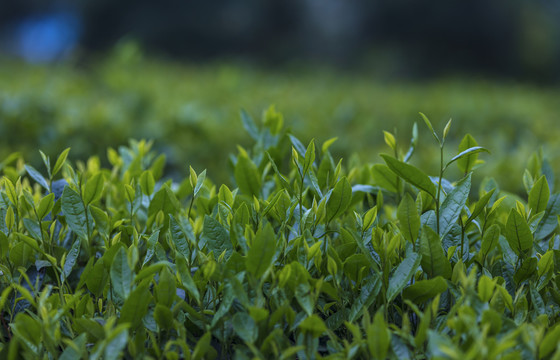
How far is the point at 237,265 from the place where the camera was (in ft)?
4.50

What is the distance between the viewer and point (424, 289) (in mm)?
1366

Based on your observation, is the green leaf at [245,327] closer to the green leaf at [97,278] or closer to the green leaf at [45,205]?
the green leaf at [97,278]

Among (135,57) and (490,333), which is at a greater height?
(490,333)

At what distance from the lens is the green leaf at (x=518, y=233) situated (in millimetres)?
1476

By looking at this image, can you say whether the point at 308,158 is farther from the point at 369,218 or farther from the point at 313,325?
the point at 313,325

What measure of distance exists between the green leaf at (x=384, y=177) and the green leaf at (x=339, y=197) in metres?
0.26

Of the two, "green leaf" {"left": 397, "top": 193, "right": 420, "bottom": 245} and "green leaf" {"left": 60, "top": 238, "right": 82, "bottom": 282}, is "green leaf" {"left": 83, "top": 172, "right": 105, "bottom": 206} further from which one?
"green leaf" {"left": 397, "top": 193, "right": 420, "bottom": 245}

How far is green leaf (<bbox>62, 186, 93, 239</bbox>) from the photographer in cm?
157

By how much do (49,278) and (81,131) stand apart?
7.79ft

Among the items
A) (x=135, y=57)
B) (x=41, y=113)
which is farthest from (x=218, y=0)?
(x=41, y=113)

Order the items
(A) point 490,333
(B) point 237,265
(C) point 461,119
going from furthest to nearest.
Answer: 1. (C) point 461,119
2. (B) point 237,265
3. (A) point 490,333

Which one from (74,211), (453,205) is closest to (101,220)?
(74,211)

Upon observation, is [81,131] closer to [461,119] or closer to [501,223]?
[501,223]

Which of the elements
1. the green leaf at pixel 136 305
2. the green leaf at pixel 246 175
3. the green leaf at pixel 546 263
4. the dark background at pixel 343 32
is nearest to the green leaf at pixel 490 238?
the green leaf at pixel 546 263
